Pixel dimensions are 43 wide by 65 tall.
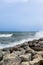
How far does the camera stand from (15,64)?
4398 mm

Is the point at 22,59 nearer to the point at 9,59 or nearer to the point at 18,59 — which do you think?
the point at 18,59

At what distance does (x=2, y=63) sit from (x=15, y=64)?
34 centimetres

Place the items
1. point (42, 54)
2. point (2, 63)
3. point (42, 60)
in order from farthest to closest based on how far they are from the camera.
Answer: point (42, 54) < point (42, 60) < point (2, 63)

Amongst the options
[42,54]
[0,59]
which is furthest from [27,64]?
[42,54]

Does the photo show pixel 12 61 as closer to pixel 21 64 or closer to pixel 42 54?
pixel 21 64

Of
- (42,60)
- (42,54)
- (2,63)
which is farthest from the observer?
(42,54)

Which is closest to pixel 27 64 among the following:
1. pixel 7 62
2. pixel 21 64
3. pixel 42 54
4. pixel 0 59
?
pixel 21 64

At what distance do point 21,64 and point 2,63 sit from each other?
0.47m

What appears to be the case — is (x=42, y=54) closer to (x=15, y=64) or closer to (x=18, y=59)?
(x=18, y=59)

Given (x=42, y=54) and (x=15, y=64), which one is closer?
(x=15, y=64)

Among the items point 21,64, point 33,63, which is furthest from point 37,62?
point 21,64

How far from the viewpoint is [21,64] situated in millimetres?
4359

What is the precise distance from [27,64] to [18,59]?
540mm

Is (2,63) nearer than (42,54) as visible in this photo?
Yes
